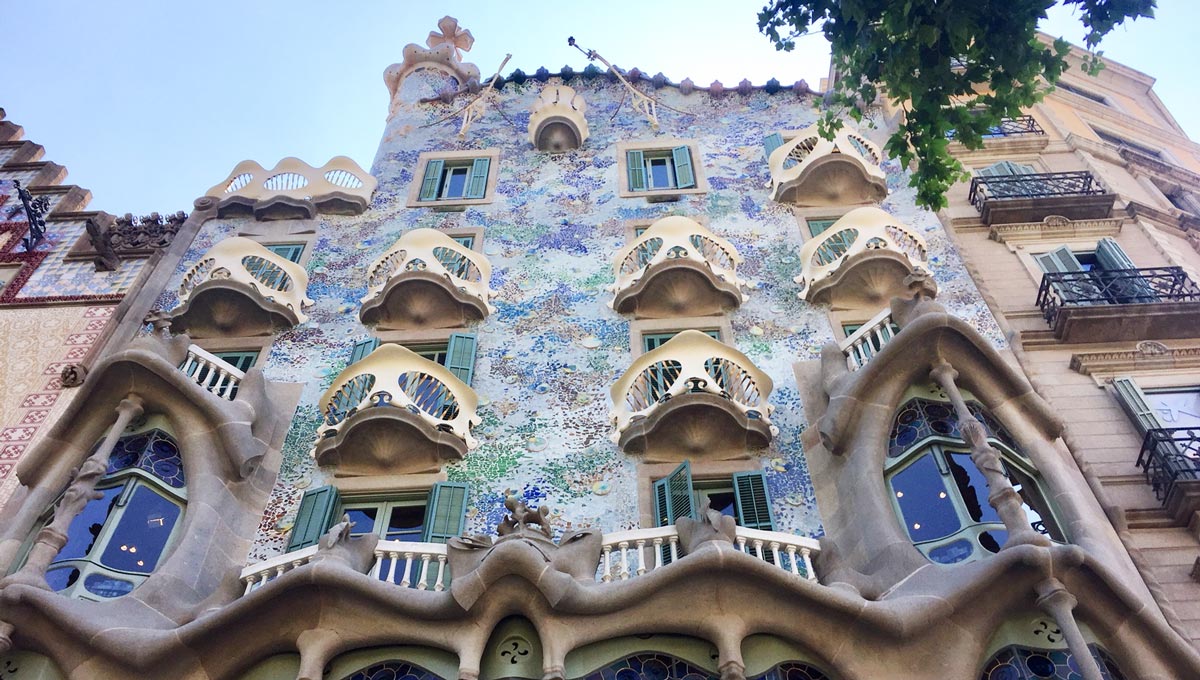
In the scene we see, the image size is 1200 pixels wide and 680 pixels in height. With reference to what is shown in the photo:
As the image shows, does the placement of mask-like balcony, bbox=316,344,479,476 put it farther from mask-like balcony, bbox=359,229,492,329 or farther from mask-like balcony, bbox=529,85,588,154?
mask-like balcony, bbox=529,85,588,154

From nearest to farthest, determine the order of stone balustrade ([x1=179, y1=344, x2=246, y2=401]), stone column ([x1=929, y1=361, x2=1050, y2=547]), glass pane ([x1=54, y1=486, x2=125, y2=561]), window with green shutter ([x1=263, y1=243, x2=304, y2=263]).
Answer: stone column ([x1=929, y1=361, x2=1050, y2=547]), glass pane ([x1=54, y1=486, x2=125, y2=561]), stone balustrade ([x1=179, y1=344, x2=246, y2=401]), window with green shutter ([x1=263, y1=243, x2=304, y2=263])

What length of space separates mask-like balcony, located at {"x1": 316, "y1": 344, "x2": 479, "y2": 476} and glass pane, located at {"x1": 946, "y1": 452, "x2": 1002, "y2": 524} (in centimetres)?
560

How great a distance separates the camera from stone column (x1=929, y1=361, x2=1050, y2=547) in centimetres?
1005

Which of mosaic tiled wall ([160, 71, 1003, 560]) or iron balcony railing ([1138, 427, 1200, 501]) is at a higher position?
mosaic tiled wall ([160, 71, 1003, 560])

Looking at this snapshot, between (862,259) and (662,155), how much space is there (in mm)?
5870

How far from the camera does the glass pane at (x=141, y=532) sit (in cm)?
1152

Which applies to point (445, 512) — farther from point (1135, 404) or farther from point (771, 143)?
point (771, 143)

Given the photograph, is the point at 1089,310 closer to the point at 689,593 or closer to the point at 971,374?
the point at 971,374

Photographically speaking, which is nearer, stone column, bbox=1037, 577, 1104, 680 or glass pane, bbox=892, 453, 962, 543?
stone column, bbox=1037, 577, 1104, 680

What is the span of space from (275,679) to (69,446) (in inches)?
175

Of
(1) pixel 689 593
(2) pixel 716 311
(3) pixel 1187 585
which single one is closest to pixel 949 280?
(2) pixel 716 311

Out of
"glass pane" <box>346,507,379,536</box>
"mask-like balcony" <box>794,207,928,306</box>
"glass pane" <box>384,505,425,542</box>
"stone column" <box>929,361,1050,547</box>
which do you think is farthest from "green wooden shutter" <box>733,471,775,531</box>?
"glass pane" <box>346,507,379,536</box>

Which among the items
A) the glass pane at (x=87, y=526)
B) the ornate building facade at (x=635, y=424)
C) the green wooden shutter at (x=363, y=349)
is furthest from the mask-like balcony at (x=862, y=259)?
the glass pane at (x=87, y=526)

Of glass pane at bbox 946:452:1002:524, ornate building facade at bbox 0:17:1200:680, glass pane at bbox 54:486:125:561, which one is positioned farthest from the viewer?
glass pane at bbox 54:486:125:561
